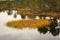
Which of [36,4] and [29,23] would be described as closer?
[29,23]

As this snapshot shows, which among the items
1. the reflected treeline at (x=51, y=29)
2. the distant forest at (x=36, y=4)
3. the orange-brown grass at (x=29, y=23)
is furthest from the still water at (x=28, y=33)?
the distant forest at (x=36, y=4)

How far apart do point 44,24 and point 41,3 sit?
0.70 meters

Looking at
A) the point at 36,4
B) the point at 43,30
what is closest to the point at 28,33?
the point at 43,30

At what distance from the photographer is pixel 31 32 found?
11.8ft

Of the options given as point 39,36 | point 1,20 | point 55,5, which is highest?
point 55,5

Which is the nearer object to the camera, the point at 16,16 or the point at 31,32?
the point at 31,32

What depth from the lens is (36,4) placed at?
4379mm

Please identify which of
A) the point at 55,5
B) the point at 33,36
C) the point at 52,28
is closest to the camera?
the point at 33,36

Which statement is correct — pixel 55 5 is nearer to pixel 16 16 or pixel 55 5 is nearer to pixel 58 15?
pixel 58 15

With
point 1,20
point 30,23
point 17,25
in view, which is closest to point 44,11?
point 30,23

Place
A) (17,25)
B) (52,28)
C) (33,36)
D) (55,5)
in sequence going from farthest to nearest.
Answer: (55,5), (17,25), (52,28), (33,36)

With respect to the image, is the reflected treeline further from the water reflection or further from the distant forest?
the distant forest

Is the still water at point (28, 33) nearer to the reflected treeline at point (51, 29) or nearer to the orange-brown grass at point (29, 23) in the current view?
the reflected treeline at point (51, 29)

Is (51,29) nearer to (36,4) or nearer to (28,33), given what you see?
(28,33)
